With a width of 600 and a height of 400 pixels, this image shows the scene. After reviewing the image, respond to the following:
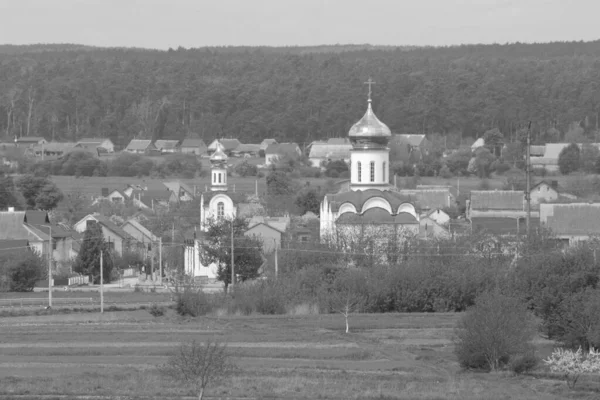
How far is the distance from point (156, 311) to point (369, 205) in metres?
15.5

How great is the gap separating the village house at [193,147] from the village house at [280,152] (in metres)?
8.67

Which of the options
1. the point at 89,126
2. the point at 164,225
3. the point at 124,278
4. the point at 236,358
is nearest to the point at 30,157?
the point at 89,126

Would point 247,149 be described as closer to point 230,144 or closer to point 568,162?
point 230,144

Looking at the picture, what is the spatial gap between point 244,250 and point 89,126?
4149 inches

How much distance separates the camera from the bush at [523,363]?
30.9 meters

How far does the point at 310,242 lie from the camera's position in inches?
2203

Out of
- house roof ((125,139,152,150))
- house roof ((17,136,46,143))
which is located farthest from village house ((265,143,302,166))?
house roof ((17,136,46,143))

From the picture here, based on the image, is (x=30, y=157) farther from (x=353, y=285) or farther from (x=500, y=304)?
(x=500, y=304)

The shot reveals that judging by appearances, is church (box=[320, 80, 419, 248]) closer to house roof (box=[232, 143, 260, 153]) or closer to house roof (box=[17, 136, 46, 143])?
house roof (box=[232, 143, 260, 153])

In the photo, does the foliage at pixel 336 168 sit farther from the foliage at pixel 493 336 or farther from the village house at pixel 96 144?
the foliage at pixel 493 336

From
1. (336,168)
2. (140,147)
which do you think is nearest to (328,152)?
(336,168)

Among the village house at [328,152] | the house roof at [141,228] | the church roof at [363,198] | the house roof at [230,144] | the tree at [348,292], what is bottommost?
the tree at [348,292]

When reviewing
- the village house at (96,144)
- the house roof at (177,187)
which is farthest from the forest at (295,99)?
the house roof at (177,187)

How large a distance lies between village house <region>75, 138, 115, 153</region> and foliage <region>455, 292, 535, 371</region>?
101 metres
